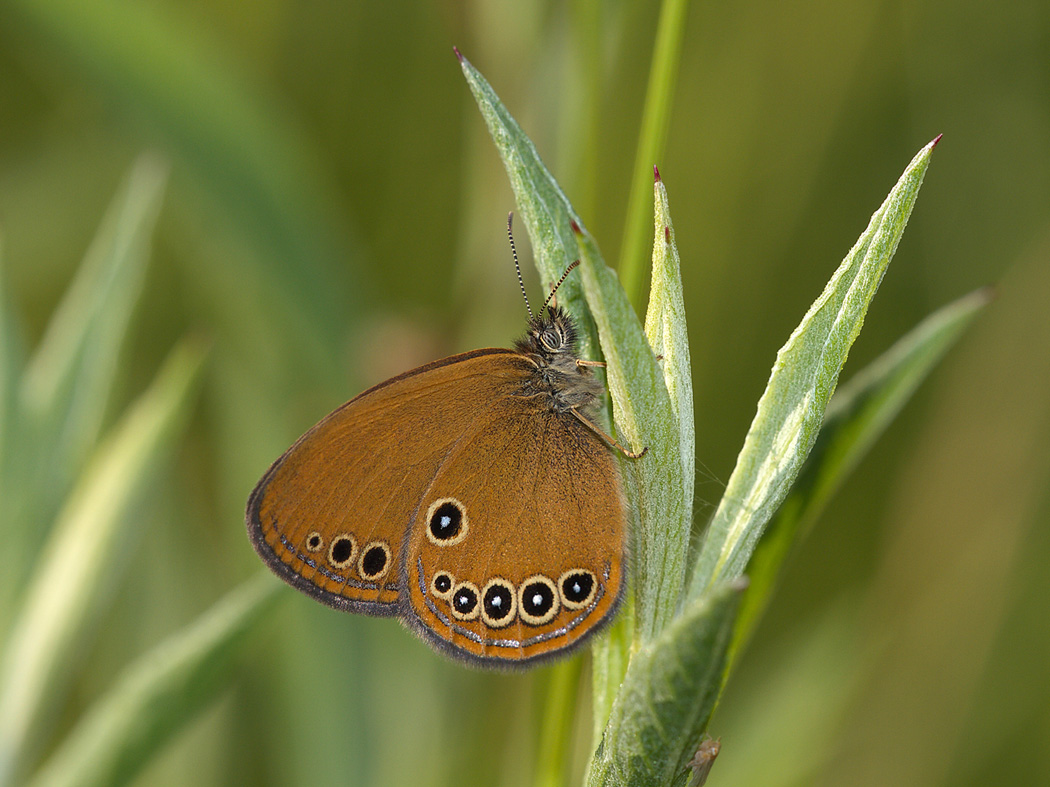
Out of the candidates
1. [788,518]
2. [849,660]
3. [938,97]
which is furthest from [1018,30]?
[788,518]

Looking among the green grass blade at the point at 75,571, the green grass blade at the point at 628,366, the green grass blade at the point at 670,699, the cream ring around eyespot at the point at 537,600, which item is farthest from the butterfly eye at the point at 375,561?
the green grass blade at the point at 670,699

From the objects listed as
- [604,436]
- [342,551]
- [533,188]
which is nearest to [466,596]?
[342,551]

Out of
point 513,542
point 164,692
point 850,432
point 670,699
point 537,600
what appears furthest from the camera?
point 513,542

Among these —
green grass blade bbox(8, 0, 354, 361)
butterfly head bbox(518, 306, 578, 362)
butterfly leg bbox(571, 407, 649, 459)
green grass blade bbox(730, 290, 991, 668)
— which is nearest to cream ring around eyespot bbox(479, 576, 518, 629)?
butterfly leg bbox(571, 407, 649, 459)

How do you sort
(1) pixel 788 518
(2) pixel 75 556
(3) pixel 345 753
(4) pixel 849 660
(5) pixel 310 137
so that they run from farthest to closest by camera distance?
1. (5) pixel 310 137
2. (3) pixel 345 753
3. (4) pixel 849 660
4. (2) pixel 75 556
5. (1) pixel 788 518

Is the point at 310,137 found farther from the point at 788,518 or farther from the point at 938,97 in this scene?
the point at 788,518

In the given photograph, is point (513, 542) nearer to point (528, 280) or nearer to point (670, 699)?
point (670, 699)
